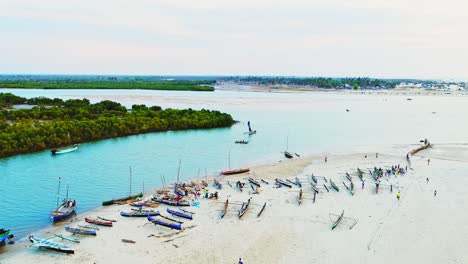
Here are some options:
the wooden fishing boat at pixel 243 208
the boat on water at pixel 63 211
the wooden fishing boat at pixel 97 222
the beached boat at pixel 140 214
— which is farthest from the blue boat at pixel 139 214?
the wooden fishing boat at pixel 243 208

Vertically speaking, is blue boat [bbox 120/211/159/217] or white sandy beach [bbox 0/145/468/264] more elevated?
blue boat [bbox 120/211/159/217]

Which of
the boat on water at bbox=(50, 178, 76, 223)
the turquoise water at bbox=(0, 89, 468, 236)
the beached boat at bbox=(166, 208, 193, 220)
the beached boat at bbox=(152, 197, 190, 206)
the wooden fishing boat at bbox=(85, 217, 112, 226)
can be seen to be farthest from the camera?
the turquoise water at bbox=(0, 89, 468, 236)

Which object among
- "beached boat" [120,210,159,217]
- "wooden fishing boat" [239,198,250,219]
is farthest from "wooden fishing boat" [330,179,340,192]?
"beached boat" [120,210,159,217]

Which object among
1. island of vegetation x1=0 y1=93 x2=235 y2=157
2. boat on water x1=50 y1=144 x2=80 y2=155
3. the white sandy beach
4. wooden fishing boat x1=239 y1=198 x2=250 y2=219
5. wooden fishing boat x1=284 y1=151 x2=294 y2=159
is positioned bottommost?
the white sandy beach

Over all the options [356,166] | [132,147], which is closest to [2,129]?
[132,147]

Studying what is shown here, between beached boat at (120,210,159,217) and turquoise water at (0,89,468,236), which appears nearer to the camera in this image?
beached boat at (120,210,159,217)

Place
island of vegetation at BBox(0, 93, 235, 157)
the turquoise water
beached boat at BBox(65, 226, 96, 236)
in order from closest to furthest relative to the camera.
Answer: beached boat at BBox(65, 226, 96, 236) < the turquoise water < island of vegetation at BBox(0, 93, 235, 157)

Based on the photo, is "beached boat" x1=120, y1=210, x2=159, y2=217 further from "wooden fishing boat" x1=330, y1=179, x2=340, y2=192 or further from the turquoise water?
"wooden fishing boat" x1=330, y1=179, x2=340, y2=192
